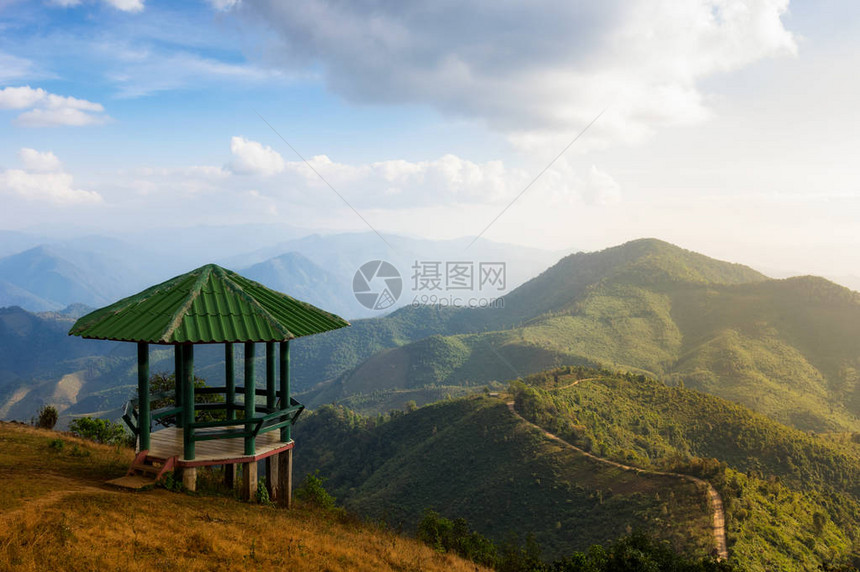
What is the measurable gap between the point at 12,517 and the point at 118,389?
200m

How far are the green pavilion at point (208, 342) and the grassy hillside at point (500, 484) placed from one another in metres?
23.9

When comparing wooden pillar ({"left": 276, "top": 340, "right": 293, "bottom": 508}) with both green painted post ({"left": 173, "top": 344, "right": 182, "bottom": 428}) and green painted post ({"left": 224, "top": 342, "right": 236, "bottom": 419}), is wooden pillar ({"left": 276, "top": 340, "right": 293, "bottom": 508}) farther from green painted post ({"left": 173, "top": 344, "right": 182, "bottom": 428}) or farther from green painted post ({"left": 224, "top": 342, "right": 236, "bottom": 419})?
green painted post ({"left": 173, "top": 344, "right": 182, "bottom": 428})

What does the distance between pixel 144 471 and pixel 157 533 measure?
3.29m

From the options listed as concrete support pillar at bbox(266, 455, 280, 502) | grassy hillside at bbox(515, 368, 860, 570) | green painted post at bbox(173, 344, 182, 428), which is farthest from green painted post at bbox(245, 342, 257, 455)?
grassy hillside at bbox(515, 368, 860, 570)

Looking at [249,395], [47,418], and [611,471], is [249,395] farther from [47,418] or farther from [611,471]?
[611,471]

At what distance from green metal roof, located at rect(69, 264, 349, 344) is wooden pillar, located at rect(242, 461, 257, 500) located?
377cm

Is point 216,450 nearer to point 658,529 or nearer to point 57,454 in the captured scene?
point 57,454

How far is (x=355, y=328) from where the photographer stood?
192 metres

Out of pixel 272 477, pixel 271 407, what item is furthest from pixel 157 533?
pixel 271 407

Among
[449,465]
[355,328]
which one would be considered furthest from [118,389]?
[449,465]

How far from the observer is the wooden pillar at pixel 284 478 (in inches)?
559

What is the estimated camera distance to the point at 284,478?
46.7ft

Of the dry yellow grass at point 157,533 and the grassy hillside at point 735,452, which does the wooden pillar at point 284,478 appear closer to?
the dry yellow grass at point 157,533

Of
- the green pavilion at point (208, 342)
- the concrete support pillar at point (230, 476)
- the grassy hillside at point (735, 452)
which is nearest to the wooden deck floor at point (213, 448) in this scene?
the green pavilion at point (208, 342)
